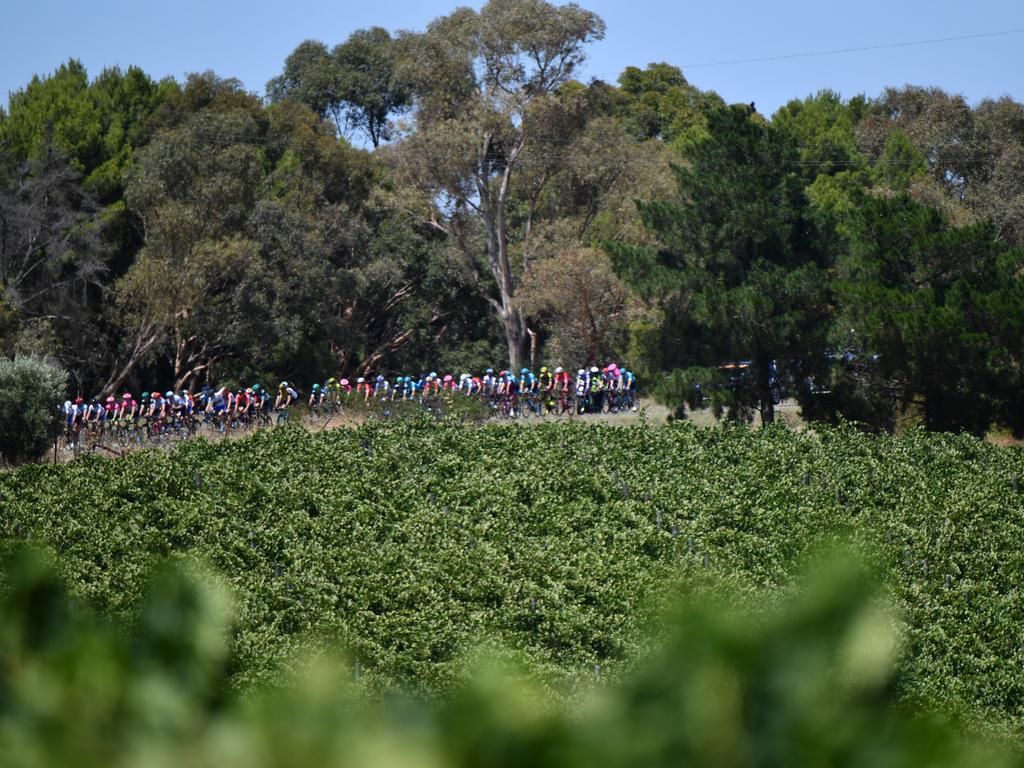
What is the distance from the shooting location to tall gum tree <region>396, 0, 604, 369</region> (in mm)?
42250

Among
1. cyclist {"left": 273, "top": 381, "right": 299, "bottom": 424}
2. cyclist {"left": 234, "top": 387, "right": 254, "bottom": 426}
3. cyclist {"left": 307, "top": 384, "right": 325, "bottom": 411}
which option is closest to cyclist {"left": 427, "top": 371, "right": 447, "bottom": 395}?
cyclist {"left": 307, "top": 384, "right": 325, "bottom": 411}

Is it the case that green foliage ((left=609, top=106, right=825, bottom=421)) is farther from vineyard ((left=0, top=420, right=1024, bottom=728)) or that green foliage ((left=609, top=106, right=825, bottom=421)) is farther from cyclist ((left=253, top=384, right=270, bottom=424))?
cyclist ((left=253, top=384, right=270, bottom=424))

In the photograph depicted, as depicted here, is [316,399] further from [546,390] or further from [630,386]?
[630,386]

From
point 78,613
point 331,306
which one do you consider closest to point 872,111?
point 331,306

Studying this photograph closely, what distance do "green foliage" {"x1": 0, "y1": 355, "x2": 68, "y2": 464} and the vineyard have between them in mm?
5200

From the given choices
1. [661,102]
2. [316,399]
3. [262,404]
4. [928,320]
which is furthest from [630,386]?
[661,102]

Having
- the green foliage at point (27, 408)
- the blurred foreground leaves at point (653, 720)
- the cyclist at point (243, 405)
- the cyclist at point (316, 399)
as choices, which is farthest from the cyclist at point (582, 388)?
the blurred foreground leaves at point (653, 720)

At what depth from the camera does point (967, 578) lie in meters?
15.0

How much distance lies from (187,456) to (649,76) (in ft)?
128

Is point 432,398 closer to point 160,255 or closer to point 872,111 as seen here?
point 160,255

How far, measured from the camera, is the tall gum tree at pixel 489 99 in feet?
139

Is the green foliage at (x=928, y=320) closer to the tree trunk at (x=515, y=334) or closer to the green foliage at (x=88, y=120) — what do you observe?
the tree trunk at (x=515, y=334)

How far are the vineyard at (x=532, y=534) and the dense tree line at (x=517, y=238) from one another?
4530 mm

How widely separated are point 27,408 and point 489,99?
67.1 ft
